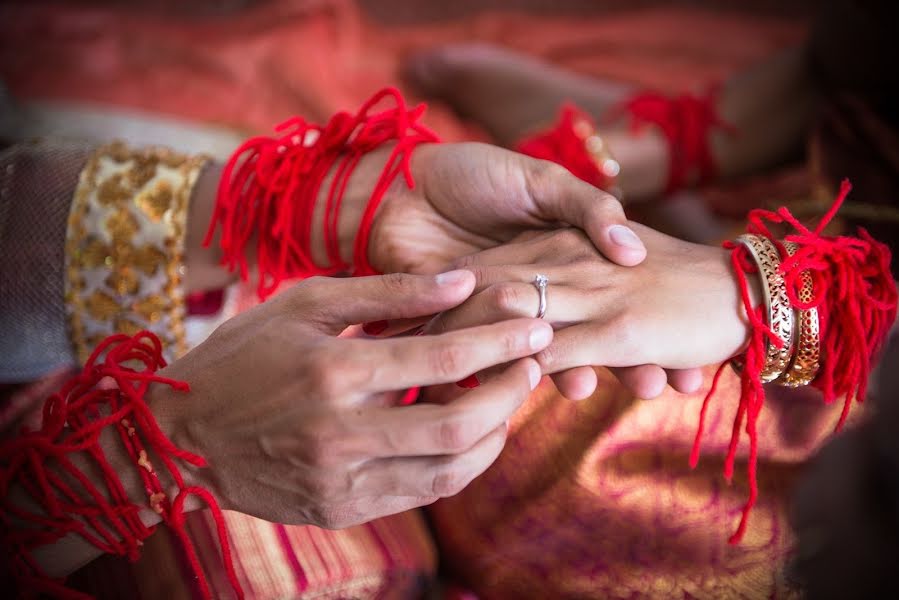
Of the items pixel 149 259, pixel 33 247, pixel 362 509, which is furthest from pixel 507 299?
pixel 33 247

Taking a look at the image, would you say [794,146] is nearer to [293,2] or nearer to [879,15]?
[879,15]

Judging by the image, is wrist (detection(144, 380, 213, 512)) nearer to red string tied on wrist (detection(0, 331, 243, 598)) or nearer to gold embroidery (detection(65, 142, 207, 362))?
red string tied on wrist (detection(0, 331, 243, 598))

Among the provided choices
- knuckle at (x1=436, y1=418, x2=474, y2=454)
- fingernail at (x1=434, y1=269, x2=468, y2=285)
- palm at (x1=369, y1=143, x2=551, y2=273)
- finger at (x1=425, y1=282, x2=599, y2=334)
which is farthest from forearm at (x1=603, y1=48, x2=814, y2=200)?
knuckle at (x1=436, y1=418, x2=474, y2=454)

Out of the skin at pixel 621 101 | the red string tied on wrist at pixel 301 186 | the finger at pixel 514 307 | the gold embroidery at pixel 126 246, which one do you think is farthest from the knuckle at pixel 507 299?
the skin at pixel 621 101

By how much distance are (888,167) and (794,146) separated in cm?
35

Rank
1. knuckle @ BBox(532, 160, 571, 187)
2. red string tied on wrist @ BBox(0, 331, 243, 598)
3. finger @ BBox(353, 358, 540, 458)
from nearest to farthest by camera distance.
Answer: finger @ BBox(353, 358, 540, 458), red string tied on wrist @ BBox(0, 331, 243, 598), knuckle @ BBox(532, 160, 571, 187)

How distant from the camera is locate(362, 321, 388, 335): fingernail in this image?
73cm

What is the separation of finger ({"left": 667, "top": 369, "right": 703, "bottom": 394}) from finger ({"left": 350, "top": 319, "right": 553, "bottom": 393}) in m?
0.25

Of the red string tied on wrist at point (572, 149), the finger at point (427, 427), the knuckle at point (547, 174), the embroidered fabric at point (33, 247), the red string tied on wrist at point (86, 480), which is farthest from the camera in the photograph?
the red string tied on wrist at point (572, 149)

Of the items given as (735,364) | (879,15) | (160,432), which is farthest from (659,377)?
(879,15)

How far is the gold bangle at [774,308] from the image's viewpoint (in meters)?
0.70

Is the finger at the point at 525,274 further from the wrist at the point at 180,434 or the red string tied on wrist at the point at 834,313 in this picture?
the wrist at the point at 180,434

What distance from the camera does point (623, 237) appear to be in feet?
2.39

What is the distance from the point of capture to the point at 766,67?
54.2 inches
